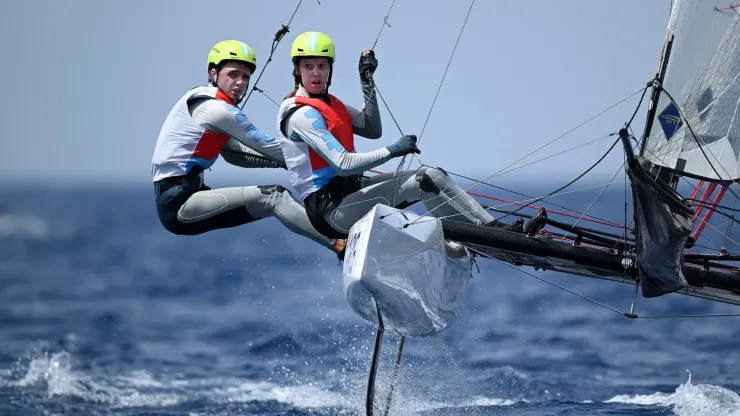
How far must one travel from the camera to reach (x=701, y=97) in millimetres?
6797

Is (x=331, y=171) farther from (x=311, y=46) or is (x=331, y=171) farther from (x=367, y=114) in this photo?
(x=311, y=46)

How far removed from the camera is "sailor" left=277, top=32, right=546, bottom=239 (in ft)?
20.8

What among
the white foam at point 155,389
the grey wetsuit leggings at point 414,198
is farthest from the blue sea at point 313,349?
the grey wetsuit leggings at point 414,198

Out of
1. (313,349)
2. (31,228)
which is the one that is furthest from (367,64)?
(31,228)

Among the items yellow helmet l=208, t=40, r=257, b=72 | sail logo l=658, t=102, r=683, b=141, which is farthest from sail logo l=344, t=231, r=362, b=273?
sail logo l=658, t=102, r=683, b=141

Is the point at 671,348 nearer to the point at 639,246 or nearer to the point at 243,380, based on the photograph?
the point at 243,380

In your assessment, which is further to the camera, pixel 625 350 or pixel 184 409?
pixel 625 350

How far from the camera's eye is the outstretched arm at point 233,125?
650cm

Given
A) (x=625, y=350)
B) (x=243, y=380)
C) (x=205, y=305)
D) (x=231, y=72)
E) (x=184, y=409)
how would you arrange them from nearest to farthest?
(x=231, y=72) < (x=184, y=409) < (x=243, y=380) < (x=625, y=350) < (x=205, y=305)

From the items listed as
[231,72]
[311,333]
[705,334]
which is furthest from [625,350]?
[231,72]

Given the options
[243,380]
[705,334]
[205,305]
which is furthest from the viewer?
[205,305]

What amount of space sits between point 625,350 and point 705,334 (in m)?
1.54

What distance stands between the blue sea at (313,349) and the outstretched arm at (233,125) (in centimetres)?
155

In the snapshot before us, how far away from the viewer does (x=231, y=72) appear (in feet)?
21.9
